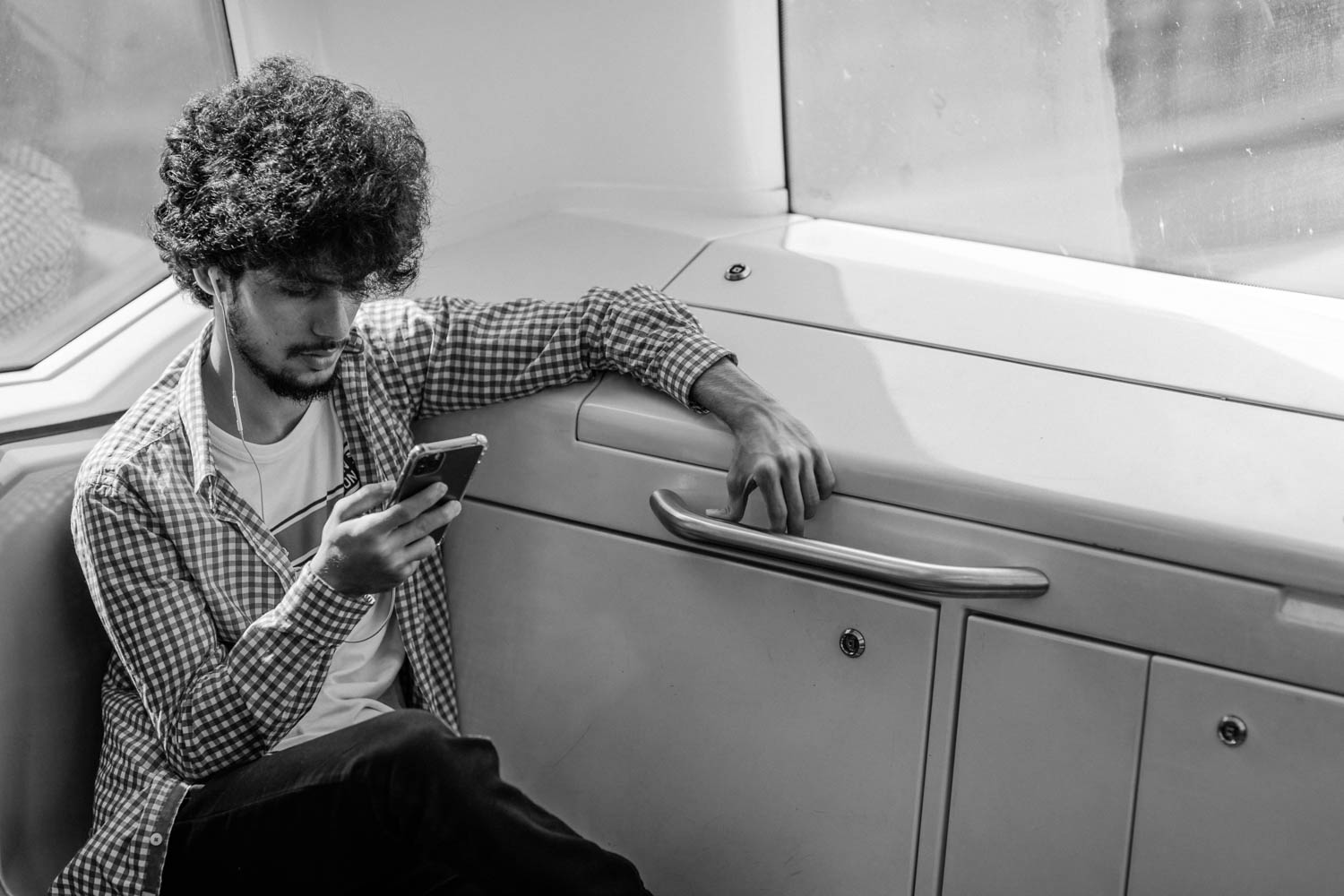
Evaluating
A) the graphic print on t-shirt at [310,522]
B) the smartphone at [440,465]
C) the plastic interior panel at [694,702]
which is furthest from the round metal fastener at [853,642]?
the graphic print on t-shirt at [310,522]

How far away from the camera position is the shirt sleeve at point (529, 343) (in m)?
1.34

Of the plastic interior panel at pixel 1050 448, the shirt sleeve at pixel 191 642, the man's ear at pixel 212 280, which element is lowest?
the shirt sleeve at pixel 191 642

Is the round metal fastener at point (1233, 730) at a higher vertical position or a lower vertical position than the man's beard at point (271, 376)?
lower

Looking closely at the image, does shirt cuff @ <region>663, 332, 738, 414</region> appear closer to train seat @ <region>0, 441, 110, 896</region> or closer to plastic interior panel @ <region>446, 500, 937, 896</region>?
plastic interior panel @ <region>446, 500, 937, 896</region>

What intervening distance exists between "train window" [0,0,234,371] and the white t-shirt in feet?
0.96

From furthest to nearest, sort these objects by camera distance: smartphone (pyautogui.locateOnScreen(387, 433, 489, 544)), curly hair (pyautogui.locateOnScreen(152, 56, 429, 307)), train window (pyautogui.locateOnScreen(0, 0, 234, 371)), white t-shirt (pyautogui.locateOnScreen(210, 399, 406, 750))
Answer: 1. train window (pyautogui.locateOnScreen(0, 0, 234, 371))
2. white t-shirt (pyautogui.locateOnScreen(210, 399, 406, 750))
3. curly hair (pyautogui.locateOnScreen(152, 56, 429, 307))
4. smartphone (pyautogui.locateOnScreen(387, 433, 489, 544))

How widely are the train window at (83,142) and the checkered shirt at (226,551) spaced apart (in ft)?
0.72

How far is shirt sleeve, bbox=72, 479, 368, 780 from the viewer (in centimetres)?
112

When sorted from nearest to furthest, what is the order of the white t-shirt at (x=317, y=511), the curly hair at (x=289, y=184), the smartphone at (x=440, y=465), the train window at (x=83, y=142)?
the smartphone at (x=440, y=465) → the curly hair at (x=289, y=184) → the white t-shirt at (x=317, y=511) → the train window at (x=83, y=142)

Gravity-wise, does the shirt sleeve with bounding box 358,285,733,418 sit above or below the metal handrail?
above

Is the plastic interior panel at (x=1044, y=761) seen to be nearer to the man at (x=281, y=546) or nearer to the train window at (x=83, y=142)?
the man at (x=281, y=546)

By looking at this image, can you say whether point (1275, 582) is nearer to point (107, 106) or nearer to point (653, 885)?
point (653, 885)

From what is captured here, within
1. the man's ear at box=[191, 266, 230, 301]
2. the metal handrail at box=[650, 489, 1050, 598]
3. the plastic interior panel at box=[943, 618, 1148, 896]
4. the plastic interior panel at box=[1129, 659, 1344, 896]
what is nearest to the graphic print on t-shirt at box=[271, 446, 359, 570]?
the man's ear at box=[191, 266, 230, 301]

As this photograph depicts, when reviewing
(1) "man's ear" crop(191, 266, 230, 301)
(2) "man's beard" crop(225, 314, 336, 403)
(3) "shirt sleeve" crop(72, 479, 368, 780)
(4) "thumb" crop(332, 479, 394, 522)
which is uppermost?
(1) "man's ear" crop(191, 266, 230, 301)
